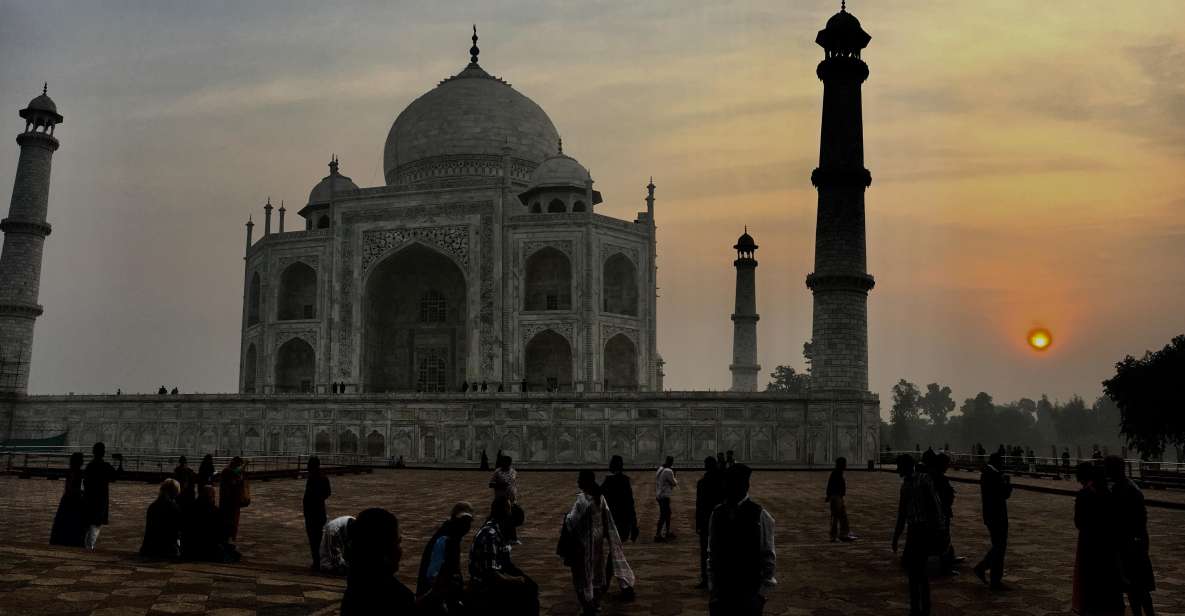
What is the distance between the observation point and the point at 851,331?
92.6 ft

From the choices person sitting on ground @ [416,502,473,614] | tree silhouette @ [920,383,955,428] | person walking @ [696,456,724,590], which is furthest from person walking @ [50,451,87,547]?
tree silhouette @ [920,383,955,428]

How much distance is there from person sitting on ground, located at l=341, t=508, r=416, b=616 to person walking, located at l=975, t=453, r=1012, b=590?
6122 millimetres

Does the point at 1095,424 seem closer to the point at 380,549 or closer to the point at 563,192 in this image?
the point at 563,192

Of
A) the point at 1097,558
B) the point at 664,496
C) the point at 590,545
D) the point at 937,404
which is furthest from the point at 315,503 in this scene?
the point at 937,404

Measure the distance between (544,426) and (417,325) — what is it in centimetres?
1293

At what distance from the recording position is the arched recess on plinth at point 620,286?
37.6 m

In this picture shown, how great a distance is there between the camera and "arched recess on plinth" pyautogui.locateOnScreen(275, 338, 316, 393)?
38.7 metres

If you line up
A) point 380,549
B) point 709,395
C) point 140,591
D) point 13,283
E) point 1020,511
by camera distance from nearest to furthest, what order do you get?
point 380,549
point 140,591
point 1020,511
point 709,395
point 13,283

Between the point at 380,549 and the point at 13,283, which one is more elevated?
the point at 13,283

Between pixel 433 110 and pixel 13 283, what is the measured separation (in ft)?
59.8

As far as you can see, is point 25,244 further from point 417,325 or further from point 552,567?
point 552,567

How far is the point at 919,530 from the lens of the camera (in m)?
7.18

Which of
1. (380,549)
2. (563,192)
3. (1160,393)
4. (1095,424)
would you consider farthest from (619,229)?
(1095,424)

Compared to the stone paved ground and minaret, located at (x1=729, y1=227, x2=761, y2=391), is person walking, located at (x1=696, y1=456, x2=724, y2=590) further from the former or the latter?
minaret, located at (x1=729, y1=227, x2=761, y2=391)
